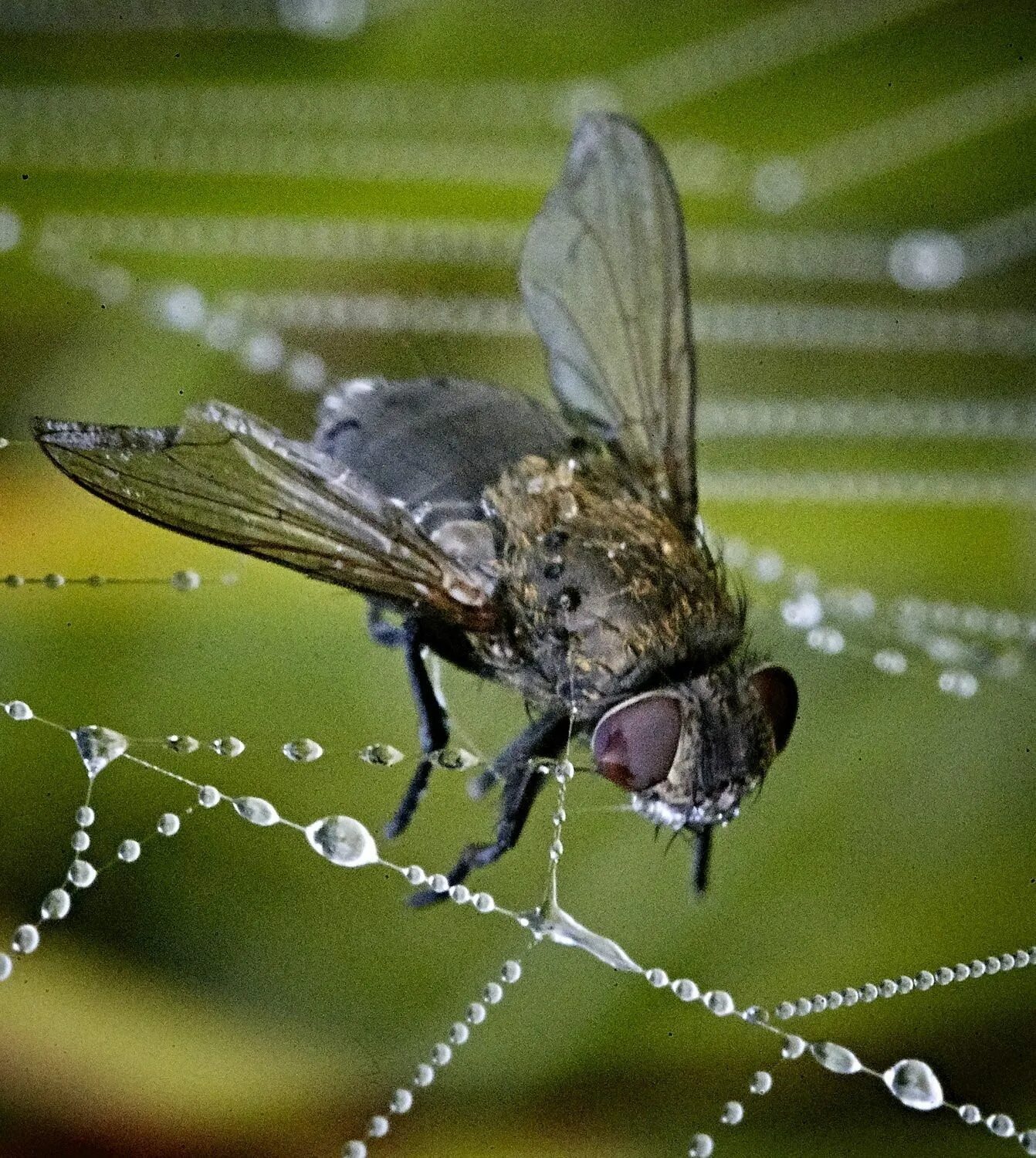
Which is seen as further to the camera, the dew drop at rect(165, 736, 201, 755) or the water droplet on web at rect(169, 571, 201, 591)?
the water droplet on web at rect(169, 571, 201, 591)

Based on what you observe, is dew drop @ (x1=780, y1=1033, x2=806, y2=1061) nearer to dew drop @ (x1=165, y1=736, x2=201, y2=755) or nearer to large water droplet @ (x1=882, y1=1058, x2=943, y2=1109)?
large water droplet @ (x1=882, y1=1058, x2=943, y2=1109)

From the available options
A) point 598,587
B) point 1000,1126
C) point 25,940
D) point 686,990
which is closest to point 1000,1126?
point 1000,1126

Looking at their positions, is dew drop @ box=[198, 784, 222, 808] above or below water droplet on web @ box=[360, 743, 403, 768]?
below

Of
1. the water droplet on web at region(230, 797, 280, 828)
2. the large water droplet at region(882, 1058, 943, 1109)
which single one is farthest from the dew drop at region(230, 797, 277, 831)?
the large water droplet at region(882, 1058, 943, 1109)

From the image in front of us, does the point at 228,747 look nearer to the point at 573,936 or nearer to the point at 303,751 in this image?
the point at 303,751

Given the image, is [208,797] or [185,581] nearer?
[208,797]

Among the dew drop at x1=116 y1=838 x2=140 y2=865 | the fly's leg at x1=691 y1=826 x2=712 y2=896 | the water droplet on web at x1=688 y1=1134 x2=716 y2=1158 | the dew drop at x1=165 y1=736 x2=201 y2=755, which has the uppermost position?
the fly's leg at x1=691 y1=826 x2=712 y2=896

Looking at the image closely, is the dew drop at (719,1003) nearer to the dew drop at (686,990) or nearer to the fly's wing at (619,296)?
the dew drop at (686,990)
